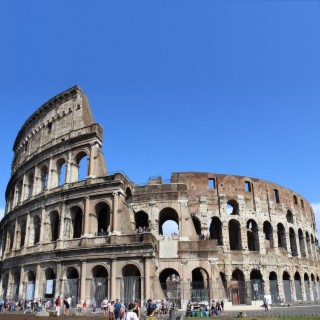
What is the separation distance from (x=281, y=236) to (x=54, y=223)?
67.3ft

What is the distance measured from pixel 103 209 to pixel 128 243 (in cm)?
497

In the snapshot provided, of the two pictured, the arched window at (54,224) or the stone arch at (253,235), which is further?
the stone arch at (253,235)

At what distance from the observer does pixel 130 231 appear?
23.6 metres

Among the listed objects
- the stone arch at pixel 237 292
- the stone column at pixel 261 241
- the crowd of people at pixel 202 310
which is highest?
the stone column at pixel 261 241

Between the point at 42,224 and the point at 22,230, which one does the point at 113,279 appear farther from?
the point at 22,230

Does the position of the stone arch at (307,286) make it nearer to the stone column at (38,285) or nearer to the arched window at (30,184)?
the stone column at (38,285)

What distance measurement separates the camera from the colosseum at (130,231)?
74.8 ft

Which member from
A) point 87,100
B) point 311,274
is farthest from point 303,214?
point 87,100

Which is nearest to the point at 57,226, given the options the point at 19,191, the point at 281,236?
the point at 19,191

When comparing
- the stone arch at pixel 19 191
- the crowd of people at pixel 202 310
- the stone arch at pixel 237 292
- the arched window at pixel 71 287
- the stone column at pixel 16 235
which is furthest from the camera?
the stone arch at pixel 19 191

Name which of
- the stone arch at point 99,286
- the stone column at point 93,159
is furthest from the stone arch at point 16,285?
the stone column at point 93,159

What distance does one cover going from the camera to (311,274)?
116 ft

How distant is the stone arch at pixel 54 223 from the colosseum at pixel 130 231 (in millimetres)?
96

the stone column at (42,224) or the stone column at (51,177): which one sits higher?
the stone column at (51,177)
